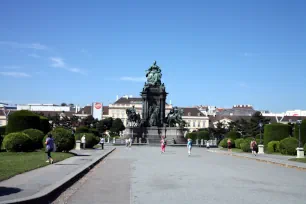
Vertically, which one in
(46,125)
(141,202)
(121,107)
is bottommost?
(141,202)

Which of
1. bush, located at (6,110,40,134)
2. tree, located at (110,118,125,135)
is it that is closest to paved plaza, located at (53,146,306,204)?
bush, located at (6,110,40,134)

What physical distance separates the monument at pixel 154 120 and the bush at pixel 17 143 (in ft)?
143

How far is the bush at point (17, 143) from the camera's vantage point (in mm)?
31797

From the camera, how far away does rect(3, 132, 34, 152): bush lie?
31.8 metres

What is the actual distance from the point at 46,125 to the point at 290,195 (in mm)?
39924

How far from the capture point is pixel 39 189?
1248cm

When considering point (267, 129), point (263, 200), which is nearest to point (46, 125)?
point (267, 129)

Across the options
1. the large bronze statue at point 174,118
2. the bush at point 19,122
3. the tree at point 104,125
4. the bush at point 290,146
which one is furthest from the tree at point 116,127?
the bush at point 290,146

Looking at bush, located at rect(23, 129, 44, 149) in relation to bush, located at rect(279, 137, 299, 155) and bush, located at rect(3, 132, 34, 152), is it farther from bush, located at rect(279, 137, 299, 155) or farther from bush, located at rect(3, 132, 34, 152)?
bush, located at rect(279, 137, 299, 155)

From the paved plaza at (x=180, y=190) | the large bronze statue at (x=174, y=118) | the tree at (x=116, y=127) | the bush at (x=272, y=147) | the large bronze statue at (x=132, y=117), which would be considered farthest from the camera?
the tree at (x=116, y=127)

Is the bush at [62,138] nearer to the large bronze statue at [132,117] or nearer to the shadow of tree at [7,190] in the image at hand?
the shadow of tree at [7,190]

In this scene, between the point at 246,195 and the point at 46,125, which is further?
the point at 46,125

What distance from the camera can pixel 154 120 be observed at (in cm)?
7869

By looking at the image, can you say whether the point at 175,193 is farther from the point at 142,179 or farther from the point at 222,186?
the point at 142,179
